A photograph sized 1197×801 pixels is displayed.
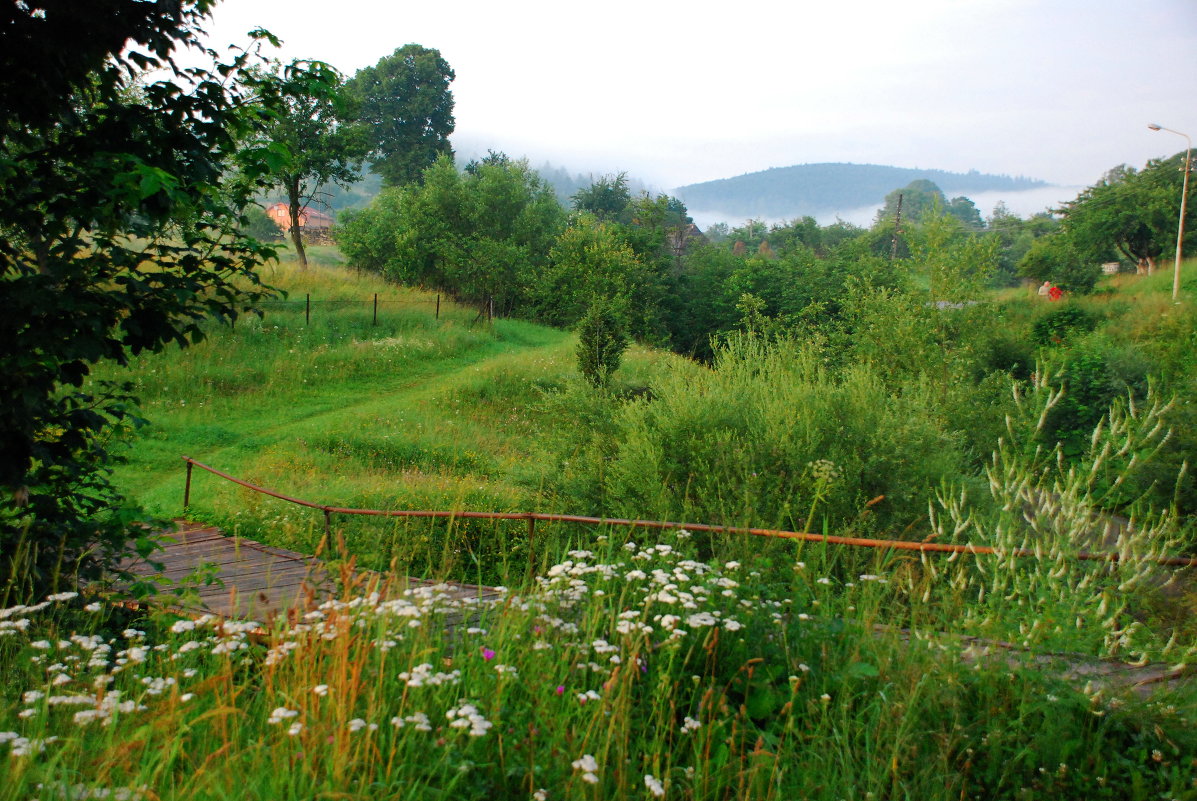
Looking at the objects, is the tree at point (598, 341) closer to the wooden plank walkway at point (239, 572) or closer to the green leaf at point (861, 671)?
the wooden plank walkway at point (239, 572)

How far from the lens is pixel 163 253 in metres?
4.32

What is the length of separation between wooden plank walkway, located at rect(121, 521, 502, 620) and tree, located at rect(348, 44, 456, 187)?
53.8 meters

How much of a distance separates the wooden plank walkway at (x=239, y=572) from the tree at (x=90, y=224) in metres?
0.88

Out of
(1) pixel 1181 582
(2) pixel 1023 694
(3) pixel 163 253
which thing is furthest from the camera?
(1) pixel 1181 582

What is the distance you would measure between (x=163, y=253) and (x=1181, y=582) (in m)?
10.8

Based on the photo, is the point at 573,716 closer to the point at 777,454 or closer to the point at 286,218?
the point at 777,454

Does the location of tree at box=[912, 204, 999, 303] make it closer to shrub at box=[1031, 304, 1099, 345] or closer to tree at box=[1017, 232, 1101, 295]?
shrub at box=[1031, 304, 1099, 345]

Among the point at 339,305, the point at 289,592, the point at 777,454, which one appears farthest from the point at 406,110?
the point at 289,592

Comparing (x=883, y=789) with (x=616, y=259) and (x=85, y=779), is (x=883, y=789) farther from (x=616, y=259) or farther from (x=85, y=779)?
(x=616, y=259)

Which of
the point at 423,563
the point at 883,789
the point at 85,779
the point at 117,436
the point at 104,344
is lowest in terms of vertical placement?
the point at 423,563

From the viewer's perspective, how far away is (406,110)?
59281mm

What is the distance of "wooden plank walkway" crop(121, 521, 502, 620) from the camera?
551cm

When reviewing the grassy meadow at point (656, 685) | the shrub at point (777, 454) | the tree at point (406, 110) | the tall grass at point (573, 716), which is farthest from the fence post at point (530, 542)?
the tree at point (406, 110)

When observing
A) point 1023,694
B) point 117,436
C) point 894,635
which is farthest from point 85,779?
point 1023,694
